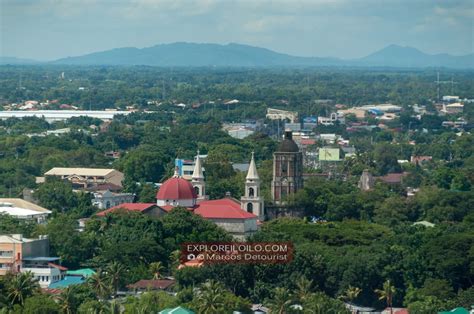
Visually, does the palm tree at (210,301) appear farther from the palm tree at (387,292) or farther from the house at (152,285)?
the palm tree at (387,292)

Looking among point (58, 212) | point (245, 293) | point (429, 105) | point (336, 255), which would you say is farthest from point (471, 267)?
point (429, 105)

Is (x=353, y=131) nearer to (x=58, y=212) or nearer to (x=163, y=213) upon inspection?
(x=58, y=212)

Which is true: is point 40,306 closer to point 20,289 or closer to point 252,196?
point 20,289

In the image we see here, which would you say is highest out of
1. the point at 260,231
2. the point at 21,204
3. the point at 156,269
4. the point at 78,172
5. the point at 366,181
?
the point at 156,269

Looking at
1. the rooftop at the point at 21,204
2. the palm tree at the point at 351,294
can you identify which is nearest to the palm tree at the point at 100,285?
the palm tree at the point at 351,294

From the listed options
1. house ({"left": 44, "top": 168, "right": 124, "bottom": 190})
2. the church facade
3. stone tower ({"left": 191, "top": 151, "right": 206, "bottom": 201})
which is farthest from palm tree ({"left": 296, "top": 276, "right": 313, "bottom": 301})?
house ({"left": 44, "top": 168, "right": 124, "bottom": 190})

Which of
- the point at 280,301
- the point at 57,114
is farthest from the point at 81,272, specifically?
the point at 57,114

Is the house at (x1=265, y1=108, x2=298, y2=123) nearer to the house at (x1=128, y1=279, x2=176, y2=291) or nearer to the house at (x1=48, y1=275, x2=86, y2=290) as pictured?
the house at (x1=48, y1=275, x2=86, y2=290)
